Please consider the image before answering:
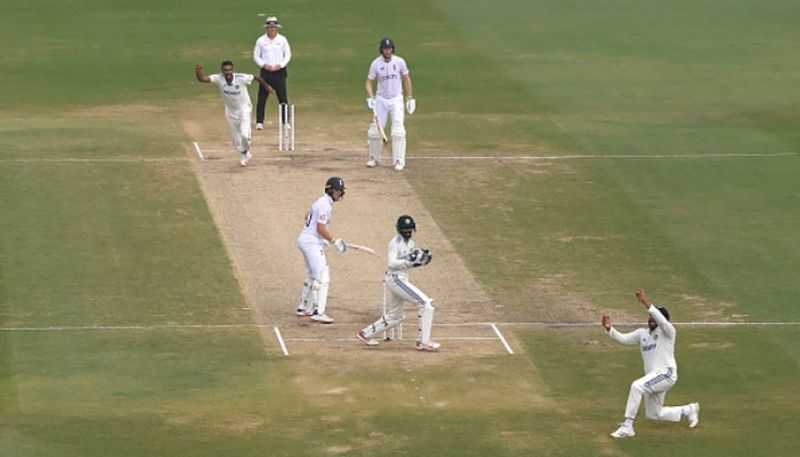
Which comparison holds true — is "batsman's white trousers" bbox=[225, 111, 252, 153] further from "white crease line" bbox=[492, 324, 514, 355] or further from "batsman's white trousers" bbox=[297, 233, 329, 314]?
"white crease line" bbox=[492, 324, 514, 355]

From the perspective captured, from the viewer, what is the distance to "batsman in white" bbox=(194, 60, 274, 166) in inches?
1469

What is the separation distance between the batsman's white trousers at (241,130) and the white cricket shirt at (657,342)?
1335cm

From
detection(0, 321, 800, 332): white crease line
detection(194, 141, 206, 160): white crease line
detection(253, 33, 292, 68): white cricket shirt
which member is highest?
detection(253, 33, 292, 68): white cricket shirt

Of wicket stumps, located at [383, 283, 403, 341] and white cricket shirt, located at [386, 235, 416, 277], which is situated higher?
white cricket shirt, located at [386, 235, 416, 277]

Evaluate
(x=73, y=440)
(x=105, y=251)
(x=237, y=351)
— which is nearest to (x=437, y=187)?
(x=105, y=251)

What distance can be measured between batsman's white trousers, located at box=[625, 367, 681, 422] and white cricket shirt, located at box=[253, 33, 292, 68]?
16631 mm

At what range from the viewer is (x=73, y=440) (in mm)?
24953

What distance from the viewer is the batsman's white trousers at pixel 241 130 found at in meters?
37.7

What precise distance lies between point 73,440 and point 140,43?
2627 centimetres

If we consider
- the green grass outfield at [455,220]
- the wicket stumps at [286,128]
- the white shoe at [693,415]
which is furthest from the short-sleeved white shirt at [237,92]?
the white shoe at [693,415]

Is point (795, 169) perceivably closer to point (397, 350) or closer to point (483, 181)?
point (483, 181)

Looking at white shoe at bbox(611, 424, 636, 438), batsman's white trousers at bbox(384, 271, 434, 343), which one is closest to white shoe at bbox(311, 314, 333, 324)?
batsman's white trousers at bbox(384, 271, 434, 343)

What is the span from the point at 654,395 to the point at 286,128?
15446 mm

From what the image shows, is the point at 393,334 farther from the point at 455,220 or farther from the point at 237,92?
the point at 237,92
